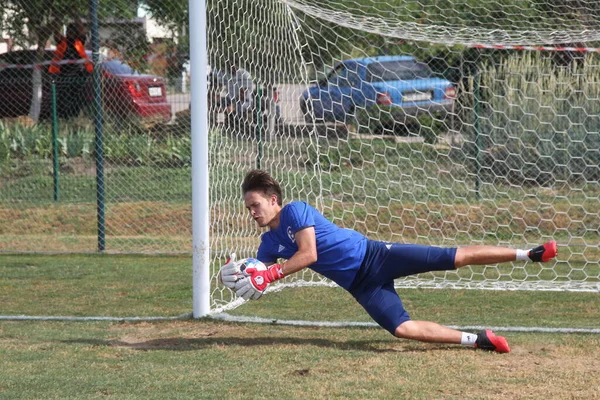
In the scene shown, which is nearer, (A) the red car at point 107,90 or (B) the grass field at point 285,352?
(B) the grass field at point 285,352

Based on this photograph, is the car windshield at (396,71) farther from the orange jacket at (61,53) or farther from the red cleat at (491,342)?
the red cleat at (491,342)

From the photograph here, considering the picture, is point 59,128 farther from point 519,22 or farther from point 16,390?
point 16,390

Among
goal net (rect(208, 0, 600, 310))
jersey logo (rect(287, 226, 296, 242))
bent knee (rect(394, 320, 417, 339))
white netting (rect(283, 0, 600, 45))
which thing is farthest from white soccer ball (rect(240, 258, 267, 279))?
white netting (rect(283, 0, 600, 45))

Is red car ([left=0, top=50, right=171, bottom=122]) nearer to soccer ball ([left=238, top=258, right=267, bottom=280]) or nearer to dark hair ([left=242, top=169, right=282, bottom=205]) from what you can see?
dark hair ([left=242, top=169, right=282, bottom=205])

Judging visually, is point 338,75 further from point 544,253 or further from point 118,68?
point 544,253

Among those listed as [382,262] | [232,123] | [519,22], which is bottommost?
[382,262]

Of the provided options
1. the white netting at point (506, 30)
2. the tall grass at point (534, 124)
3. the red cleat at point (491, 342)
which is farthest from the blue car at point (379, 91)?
the red cleat at point (491, 342)

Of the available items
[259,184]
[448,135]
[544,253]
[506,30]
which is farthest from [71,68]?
[544,253]

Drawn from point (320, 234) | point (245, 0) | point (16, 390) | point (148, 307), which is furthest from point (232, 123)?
point (16, 390)

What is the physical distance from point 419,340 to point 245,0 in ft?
14.3

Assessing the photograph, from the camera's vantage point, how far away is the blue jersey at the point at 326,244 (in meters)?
6.41

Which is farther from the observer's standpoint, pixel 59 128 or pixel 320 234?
pixel 59 128

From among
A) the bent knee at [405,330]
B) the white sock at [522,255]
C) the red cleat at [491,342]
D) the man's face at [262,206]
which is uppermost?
the man's face at [262,206]

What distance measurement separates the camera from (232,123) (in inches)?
360
